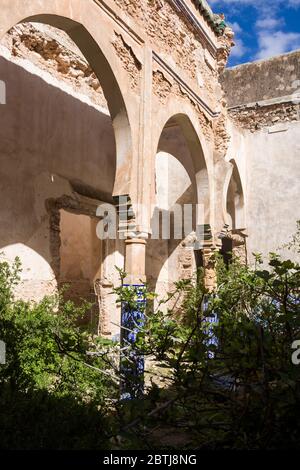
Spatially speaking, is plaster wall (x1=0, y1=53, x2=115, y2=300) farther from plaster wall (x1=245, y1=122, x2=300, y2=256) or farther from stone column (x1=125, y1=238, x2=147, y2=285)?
plaster wall (x1=245, y1=122, x2=300, y2=256)

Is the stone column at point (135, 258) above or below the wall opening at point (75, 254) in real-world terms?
below

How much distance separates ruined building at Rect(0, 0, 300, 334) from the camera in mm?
5918

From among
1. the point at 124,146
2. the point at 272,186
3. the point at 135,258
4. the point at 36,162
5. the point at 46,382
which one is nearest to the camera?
the point at 46,382

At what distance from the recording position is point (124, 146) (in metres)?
6.05

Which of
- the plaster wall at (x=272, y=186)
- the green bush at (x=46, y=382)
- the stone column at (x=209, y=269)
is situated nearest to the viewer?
the green bush at (x=46, y=382)

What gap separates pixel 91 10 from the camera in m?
5.31

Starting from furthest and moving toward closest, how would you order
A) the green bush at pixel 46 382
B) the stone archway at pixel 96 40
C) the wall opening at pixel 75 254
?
1. the wall opening at pixel 75 254
2. the stone archway at pixel 96 40
3. the green bush at pixel 46 382

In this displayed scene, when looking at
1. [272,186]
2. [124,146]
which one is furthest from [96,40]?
[272,186]

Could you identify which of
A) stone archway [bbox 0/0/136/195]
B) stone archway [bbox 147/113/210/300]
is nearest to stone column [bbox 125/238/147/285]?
stone archway [bbox 0/0/136/195]

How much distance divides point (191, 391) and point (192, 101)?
698cm

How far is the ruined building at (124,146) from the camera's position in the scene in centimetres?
592

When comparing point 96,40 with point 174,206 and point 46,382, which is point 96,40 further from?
point 174,206

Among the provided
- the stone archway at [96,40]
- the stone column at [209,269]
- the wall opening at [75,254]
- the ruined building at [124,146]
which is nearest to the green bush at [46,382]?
the ruined building at [124,146]

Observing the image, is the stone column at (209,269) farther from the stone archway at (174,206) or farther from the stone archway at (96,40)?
the stone archway at (96,40)
